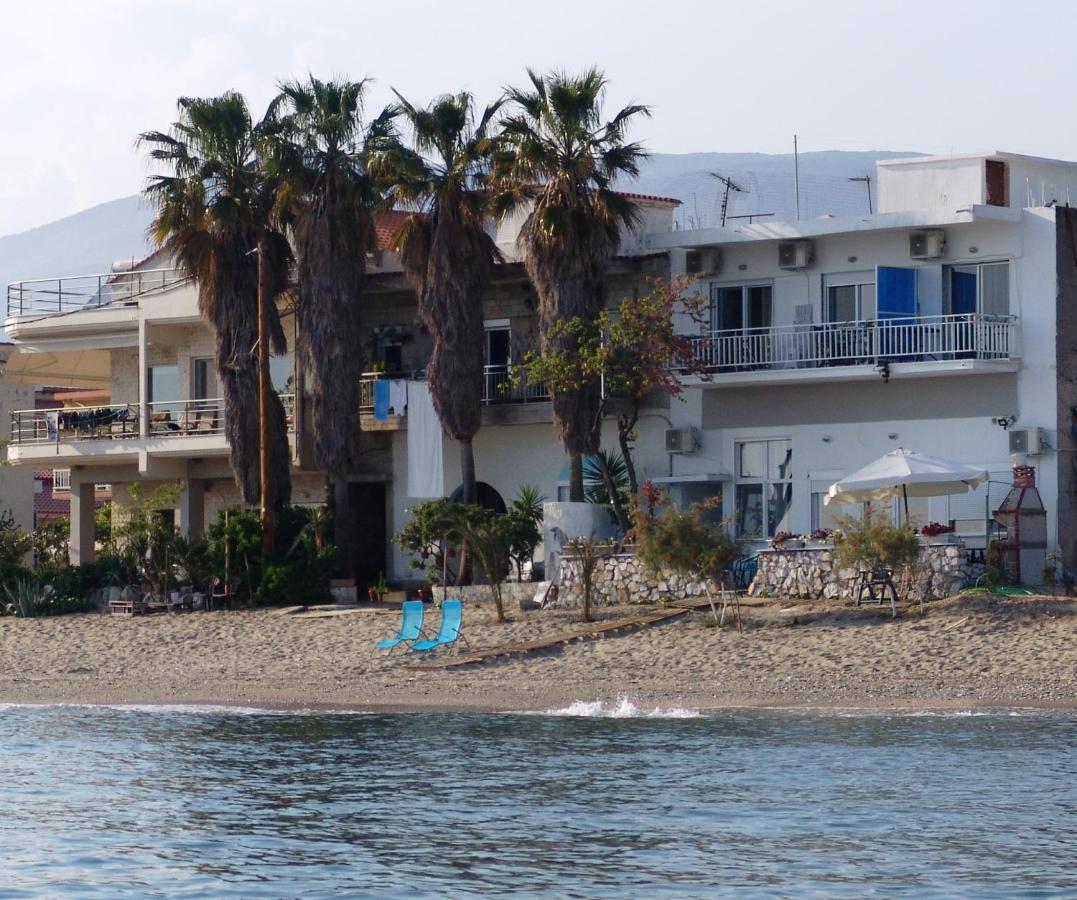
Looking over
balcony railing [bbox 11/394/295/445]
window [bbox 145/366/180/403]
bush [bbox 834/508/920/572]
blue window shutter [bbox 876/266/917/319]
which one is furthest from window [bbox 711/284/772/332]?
window [bbox 145/366/180/403]

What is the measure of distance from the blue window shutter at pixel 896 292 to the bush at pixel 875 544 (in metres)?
5.33

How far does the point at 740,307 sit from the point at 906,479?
7.07 m

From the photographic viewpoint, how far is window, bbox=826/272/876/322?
33.0m

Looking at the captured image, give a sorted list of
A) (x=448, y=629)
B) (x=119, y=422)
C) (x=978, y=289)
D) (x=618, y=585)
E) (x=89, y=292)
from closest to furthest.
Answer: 1. (x=448, y=629)
2. (x=618, y=585)
3. (x=978, y=289)
4. (x=119, y=422)
5. (x=89, y=292)

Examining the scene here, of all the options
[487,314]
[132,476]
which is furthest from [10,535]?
[487,314]

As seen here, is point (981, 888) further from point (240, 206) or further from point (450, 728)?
point (240, 206)

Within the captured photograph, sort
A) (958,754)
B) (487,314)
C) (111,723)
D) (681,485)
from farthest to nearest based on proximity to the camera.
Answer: (487,314) < (681,485) < (111,723) < (958,754)

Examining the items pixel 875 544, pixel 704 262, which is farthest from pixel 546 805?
pixel 704 262

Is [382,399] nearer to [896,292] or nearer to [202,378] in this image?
[202,378]

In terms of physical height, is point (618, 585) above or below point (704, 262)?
below

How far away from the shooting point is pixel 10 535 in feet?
128

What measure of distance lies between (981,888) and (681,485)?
19.6 metres

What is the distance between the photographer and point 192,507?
132ft

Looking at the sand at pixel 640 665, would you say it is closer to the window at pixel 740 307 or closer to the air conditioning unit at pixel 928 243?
the window at pixel 740 307
